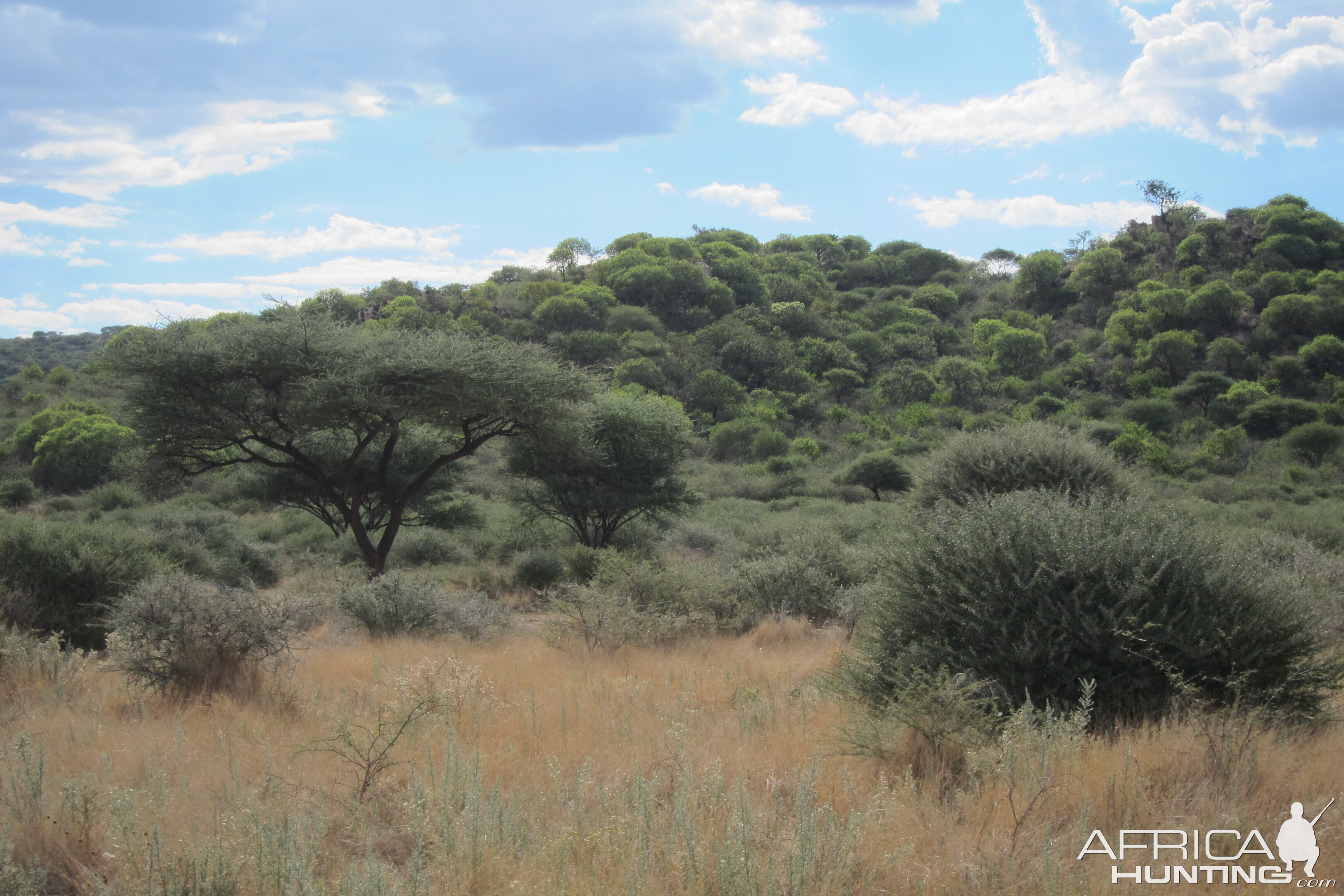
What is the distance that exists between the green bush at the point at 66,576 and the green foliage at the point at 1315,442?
1814 inches

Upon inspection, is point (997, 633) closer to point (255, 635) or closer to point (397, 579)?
point (255, 635)

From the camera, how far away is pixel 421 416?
52.5 ft

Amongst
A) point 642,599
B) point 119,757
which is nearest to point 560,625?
point 642,599

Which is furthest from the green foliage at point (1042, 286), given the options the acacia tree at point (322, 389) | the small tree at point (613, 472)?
the acacia tree at point (322, 389)

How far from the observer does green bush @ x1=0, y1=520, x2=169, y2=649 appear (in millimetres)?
9188

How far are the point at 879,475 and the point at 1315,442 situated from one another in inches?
824

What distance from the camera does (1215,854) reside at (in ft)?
12.1

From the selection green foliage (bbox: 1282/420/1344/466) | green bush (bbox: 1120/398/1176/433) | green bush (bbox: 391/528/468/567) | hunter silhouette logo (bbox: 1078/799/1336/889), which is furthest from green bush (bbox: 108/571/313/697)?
green bush (bbox: 1120/398/1176/433)

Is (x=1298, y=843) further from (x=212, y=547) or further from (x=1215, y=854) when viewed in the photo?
(x=212, y=547)

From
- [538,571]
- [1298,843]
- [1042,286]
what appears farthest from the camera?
[1042,286]

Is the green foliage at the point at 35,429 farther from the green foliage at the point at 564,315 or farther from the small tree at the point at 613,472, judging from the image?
the small tree at the point at 613,472

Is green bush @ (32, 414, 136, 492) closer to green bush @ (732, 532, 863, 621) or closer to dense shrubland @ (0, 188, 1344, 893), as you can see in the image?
dense shrubland @ (0, 188, 1344, 893)

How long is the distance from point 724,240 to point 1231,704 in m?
85.4

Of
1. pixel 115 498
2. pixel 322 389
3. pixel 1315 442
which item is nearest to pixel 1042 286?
pixel 1315 442
